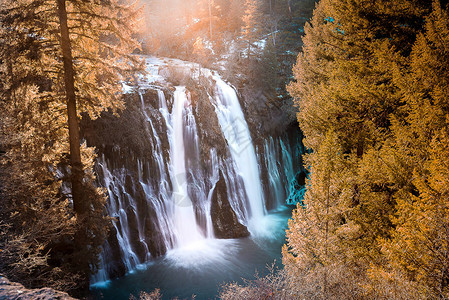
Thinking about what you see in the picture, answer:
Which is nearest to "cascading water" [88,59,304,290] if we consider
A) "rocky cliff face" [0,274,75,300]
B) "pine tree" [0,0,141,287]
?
"pine tree" [0,0,141,287]

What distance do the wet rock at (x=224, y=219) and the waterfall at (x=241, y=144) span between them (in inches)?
103

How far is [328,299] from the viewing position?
5227 mm

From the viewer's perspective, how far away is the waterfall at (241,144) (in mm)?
20125

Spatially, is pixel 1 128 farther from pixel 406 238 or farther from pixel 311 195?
pixel 406 238

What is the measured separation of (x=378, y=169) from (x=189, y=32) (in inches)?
1517

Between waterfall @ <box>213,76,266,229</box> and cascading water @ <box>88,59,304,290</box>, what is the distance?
0.08m

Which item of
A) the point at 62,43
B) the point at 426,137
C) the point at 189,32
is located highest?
the point at 189,32

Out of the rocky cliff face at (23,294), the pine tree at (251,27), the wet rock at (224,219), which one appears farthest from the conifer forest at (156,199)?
the pine tree at (251,27)

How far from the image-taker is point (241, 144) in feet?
69.6

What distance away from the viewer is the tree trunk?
19.7 ft

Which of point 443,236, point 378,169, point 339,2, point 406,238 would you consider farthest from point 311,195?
point 339,2

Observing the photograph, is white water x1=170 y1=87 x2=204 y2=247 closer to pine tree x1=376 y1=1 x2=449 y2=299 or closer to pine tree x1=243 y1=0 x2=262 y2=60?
pine tree x1=376 y1=1 x2=449 y2=299

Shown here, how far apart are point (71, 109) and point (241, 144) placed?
52.2ft

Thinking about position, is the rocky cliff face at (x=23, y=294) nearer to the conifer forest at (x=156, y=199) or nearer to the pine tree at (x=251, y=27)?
the conifer forest at (x=156, y=199)
